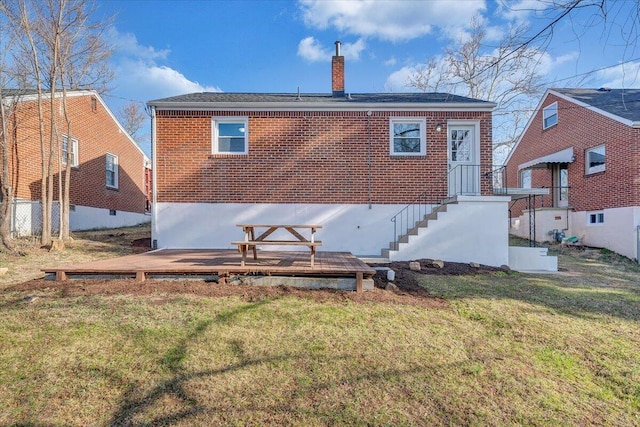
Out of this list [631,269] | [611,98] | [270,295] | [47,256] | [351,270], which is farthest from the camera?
[611,98]

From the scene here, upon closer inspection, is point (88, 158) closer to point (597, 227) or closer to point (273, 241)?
point (273, 241)

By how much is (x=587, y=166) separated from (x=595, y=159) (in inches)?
14.9

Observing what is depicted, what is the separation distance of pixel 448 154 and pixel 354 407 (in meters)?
7.97

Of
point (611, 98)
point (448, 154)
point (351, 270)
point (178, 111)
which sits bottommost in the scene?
point (351, 270)

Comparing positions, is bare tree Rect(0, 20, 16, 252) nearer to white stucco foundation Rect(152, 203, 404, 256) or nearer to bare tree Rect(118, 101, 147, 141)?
white stucco foundation Rect(152, 203, 404, 256)

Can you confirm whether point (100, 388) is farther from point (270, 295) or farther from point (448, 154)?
point (448, 154)

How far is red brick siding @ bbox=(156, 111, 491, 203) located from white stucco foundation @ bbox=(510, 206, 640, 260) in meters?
5.78

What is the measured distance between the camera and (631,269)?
8938mm

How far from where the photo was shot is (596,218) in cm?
1214

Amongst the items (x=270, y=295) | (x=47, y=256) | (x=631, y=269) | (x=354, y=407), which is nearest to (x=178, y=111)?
(x=47, y=256)

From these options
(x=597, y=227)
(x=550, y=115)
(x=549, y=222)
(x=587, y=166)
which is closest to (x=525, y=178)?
(x=550, y=115)

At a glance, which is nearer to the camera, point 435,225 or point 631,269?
point 435,225

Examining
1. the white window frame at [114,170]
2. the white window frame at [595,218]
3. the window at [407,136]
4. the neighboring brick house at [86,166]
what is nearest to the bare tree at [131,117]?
the neighboring brick house at [86,166]

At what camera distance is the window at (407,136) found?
9.11 meters
